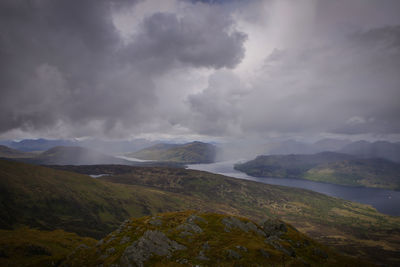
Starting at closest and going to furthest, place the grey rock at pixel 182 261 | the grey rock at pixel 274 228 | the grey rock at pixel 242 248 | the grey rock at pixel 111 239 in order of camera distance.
→ the grey rock at pixel 182 261
the grey rock at pixel 242 248
the grey rock at pixel 111 239
the grey rock at pixel 274 228

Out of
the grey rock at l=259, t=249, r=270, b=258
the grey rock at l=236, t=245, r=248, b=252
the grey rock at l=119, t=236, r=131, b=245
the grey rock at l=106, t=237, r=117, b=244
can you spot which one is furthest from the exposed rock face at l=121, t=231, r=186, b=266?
the grey rock at l=259, t=249, r=270, b=258

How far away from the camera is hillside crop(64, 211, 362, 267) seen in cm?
2755

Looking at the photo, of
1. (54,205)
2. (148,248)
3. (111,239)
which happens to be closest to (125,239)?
(111,239)

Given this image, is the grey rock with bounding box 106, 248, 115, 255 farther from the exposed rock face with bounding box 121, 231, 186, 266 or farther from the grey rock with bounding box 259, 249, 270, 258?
the grey rock with bounding box 259, 249, 270, 258

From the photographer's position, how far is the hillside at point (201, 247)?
90.4 ft

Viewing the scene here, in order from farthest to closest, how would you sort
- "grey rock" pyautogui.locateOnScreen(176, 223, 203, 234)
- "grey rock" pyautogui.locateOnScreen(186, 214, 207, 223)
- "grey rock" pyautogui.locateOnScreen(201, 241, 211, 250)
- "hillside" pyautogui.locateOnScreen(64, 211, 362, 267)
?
"grey rock" pyautogui.locateOnScreen(186, 214, 207, 223)
"grey rock" pyautogui.locateOnScreen(176, 223, 203, 234)
"grey rock" pyautogui.locateOnScreen(201, 241, 211, 250)
"hillside" pyautogui.locateOnScreen(64, 211, 362, 267)

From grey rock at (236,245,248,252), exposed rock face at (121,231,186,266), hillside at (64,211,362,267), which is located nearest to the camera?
exposed rock face at (121,231,186,266)

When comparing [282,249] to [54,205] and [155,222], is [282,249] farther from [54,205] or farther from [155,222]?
[54,205]

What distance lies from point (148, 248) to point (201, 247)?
856cm

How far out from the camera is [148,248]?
29438 mm


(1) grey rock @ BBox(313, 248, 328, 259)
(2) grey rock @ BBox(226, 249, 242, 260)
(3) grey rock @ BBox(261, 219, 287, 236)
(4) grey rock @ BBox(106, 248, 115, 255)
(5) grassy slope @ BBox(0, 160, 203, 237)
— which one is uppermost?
(2) grey rock @ BBox(226, 249, 242, 260)

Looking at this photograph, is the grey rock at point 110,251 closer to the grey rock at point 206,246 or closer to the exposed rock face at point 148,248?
the exposed rock face at point 148,248

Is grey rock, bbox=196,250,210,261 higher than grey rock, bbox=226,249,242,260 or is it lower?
lower

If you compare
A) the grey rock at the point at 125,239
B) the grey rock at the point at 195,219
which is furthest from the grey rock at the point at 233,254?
the grey rock at the point at 125,239
